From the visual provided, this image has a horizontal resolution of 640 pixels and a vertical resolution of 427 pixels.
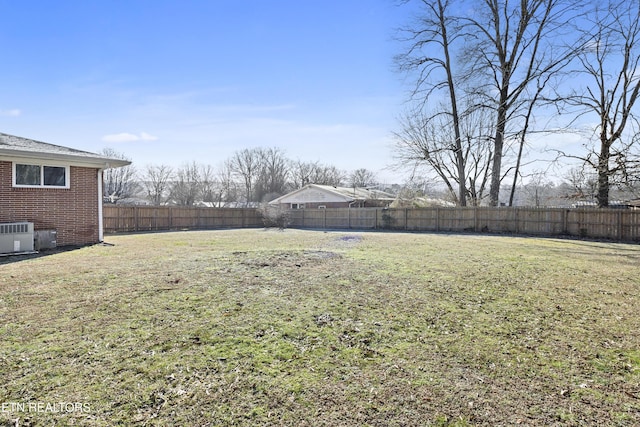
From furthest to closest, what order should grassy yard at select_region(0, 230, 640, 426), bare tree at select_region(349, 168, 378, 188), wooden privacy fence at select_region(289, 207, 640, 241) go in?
bare tree at select_region(349, 168, 378, 188) < wooden privacy fence at select_region(289, 207, 640, 241) < grassy yard at select_region(0, 230, 640, 426)

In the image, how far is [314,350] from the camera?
3.05m

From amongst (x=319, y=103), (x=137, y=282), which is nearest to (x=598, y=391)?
(x=137, y=282)

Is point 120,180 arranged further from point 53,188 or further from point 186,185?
point 53,188

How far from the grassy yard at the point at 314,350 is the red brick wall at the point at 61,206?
4.29 meters

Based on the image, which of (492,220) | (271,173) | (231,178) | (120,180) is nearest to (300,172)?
(271,173)

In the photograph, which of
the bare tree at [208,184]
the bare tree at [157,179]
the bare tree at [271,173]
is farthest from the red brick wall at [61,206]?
the bare tree at [157,179]

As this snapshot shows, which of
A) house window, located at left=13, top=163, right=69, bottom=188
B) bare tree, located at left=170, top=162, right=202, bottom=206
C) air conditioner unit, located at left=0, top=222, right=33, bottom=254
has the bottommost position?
air conditioner unit, located at left=0, top=222, right=33, bottom=254

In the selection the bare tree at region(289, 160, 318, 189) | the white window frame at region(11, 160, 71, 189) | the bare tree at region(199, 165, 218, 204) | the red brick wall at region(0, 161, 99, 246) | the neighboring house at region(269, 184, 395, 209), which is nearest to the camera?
the red brick wall at region(0, 161, 99, 246)

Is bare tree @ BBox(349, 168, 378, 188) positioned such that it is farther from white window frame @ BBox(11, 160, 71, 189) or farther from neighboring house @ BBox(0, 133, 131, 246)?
white window frame @ BBox(11, 160, 71, 189)

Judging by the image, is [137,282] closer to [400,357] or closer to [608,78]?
[400,357]

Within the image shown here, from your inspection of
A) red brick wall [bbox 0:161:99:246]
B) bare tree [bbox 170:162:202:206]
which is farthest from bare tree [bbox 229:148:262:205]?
red brick wall [bbox 0:161:99:246]

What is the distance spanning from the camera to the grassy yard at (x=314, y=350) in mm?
2186

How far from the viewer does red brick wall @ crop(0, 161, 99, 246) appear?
29.1 feet

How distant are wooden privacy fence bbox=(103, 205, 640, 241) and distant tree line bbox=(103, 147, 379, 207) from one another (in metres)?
28.5
